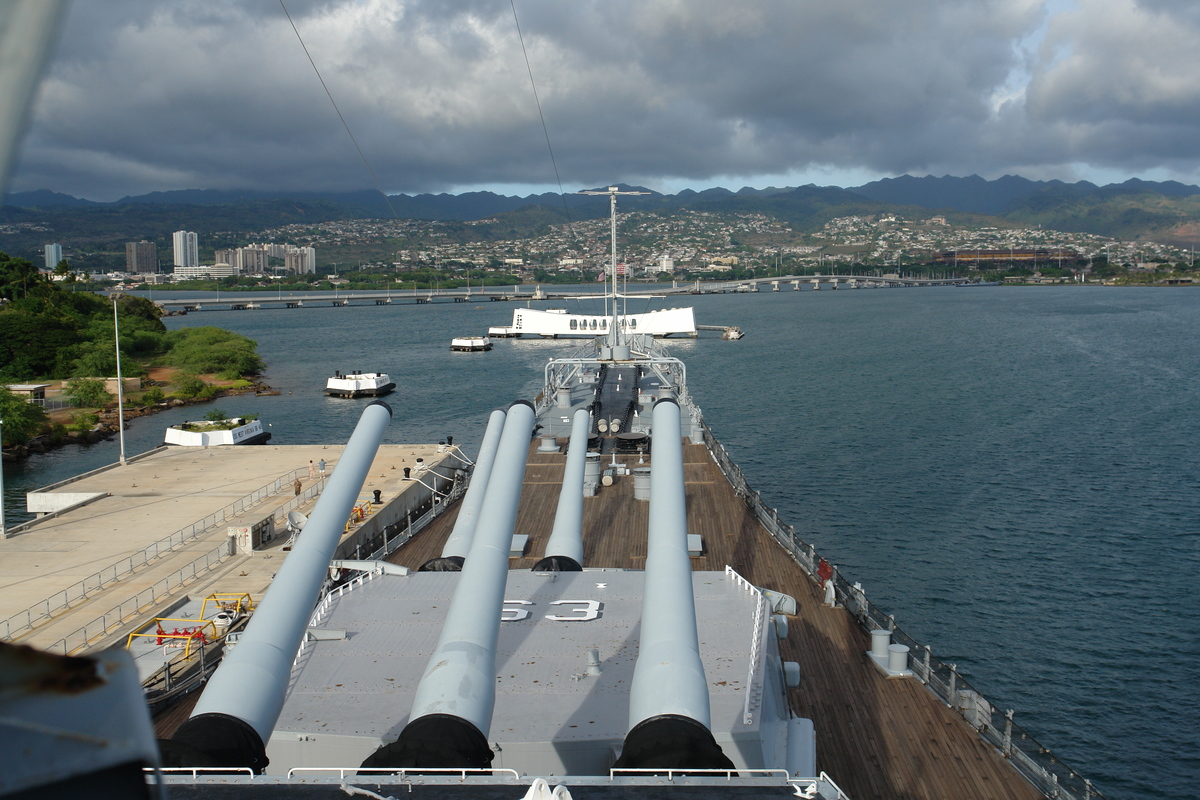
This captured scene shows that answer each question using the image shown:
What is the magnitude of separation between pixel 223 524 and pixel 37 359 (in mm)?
57265

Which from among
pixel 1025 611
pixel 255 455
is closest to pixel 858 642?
pixel 1025 611

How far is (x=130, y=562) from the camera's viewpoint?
2783 centimetres

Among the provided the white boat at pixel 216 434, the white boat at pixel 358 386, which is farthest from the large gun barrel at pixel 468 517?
the white boat at pixel 358 386

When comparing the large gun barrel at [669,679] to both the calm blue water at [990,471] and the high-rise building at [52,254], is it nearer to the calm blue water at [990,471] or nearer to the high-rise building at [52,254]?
the calm blue water at [990,471]

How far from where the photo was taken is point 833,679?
1672 cm

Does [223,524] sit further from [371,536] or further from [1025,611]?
[1025,611]

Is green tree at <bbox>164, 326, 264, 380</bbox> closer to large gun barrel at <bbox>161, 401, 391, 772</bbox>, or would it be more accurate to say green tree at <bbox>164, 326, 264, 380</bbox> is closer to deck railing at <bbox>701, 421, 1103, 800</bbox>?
deck railing at <bbox>701, 421, 1103, 800</bbox>

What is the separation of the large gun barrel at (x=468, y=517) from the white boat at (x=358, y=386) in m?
51.4

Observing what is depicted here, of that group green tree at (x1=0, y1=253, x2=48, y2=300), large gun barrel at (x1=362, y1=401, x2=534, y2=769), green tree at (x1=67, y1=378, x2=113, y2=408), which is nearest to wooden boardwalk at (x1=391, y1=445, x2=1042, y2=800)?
large gun barrel at (x1=362, y1=401, x2=534, y2=769)

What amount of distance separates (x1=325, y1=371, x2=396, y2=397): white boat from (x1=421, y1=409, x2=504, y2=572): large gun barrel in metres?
51.4

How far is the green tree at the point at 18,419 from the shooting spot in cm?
5334

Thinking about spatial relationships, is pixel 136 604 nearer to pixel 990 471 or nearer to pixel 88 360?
pixel 990 471

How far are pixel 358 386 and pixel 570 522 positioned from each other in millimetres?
57839

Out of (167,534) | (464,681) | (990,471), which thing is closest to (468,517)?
(464,681)
